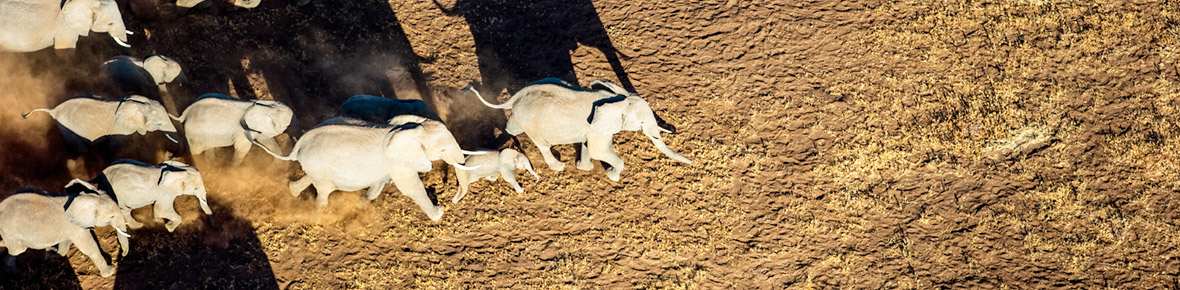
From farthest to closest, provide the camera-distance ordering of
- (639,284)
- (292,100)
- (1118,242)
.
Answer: (292,100), (1118,242), (639,284)

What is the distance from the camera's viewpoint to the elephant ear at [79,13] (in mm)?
10758

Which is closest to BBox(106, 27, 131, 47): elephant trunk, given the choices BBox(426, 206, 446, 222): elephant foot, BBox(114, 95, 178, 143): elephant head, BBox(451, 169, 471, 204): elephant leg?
BBox(114, 95, 178, 143): elephant head

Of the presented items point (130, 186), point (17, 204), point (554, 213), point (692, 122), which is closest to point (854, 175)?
point (692, 122)

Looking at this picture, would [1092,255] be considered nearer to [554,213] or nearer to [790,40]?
[790,40]

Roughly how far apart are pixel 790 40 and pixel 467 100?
5631 mm

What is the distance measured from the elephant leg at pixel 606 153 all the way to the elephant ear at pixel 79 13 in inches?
285

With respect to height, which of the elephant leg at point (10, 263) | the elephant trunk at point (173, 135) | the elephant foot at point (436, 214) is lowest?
the elephant leg at point (10, 263)

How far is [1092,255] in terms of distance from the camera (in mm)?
10672

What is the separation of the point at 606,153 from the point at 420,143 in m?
2.54

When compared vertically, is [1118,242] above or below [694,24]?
below

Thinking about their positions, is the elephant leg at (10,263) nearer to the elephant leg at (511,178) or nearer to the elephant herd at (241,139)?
the elephant herd at (241,139)

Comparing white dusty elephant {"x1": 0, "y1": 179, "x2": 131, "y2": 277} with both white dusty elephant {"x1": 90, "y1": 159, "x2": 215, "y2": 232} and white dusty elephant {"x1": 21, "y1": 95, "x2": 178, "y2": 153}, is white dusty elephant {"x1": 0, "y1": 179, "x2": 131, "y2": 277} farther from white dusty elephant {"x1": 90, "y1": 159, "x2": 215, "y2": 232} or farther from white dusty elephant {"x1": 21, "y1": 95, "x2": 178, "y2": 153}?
white dusty elephant {"x1": 21, "y1": 95, "x2": 178, "y2": 153}

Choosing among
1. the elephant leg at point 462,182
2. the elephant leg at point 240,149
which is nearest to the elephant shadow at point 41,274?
the elephant leg at point 240,149

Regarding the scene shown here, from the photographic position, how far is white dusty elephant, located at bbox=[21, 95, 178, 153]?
374 inches
